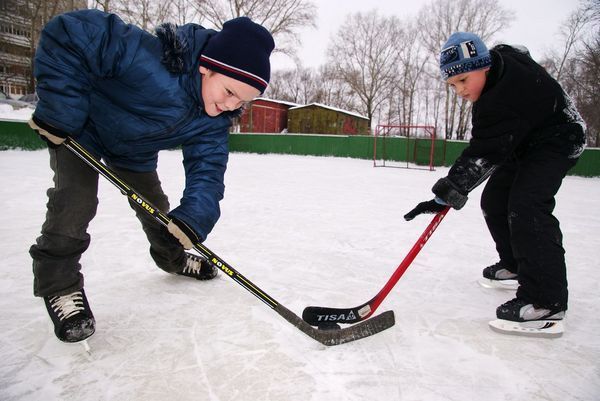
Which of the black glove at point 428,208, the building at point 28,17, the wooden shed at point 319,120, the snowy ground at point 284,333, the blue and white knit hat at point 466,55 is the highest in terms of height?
the building at point 28,17

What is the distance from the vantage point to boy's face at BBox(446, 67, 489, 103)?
66.5 inches

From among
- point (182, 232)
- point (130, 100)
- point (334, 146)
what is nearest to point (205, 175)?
point (182, 232)

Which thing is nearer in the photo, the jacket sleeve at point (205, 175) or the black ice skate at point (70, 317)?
the black ice skate at point (70, 317)

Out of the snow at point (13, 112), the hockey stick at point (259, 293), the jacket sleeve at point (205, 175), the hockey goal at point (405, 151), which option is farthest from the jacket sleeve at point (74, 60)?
the snow at point (13, 112)

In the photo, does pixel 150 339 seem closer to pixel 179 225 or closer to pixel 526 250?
pixel 179 225

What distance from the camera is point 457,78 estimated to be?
5.62 feet

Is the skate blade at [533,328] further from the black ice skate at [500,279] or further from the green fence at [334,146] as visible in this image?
the green fence at [334,146]

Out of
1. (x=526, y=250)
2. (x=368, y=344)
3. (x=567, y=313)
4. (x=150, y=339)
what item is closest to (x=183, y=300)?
(x=150, y=339)

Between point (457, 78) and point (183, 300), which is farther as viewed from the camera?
point (183, 300)

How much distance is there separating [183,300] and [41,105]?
1.08m

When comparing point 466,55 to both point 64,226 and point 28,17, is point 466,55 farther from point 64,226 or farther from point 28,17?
point 28,17

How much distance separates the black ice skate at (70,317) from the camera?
140cm

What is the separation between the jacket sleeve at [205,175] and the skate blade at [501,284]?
1.64 m

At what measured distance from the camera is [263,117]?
77.5 ft
